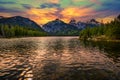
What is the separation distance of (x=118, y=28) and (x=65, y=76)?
126 metres

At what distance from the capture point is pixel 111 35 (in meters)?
149

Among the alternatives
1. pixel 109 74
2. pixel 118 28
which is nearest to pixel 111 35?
pixel 118 28

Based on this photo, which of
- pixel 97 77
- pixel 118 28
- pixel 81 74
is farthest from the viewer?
pixel 118 28

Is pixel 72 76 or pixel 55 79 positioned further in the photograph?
pixel 72 76

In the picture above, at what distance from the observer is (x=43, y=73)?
104ft

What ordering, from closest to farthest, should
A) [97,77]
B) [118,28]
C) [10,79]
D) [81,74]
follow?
[10,79] < [97,77] < [81,74] < [118,28]

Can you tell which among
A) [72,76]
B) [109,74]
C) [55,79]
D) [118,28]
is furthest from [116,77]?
[118,28]

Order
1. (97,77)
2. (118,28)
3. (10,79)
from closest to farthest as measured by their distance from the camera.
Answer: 1. (10,79)
2. (97,77)
3. (118,28)

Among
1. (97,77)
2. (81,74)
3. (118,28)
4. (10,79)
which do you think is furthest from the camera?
(118,28)

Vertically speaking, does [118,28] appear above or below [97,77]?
above

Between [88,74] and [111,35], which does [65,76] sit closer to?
[88,74]

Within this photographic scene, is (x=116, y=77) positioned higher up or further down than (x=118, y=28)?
further down

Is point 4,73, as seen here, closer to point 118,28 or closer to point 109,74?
point 109,74

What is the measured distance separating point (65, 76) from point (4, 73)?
10423mm
